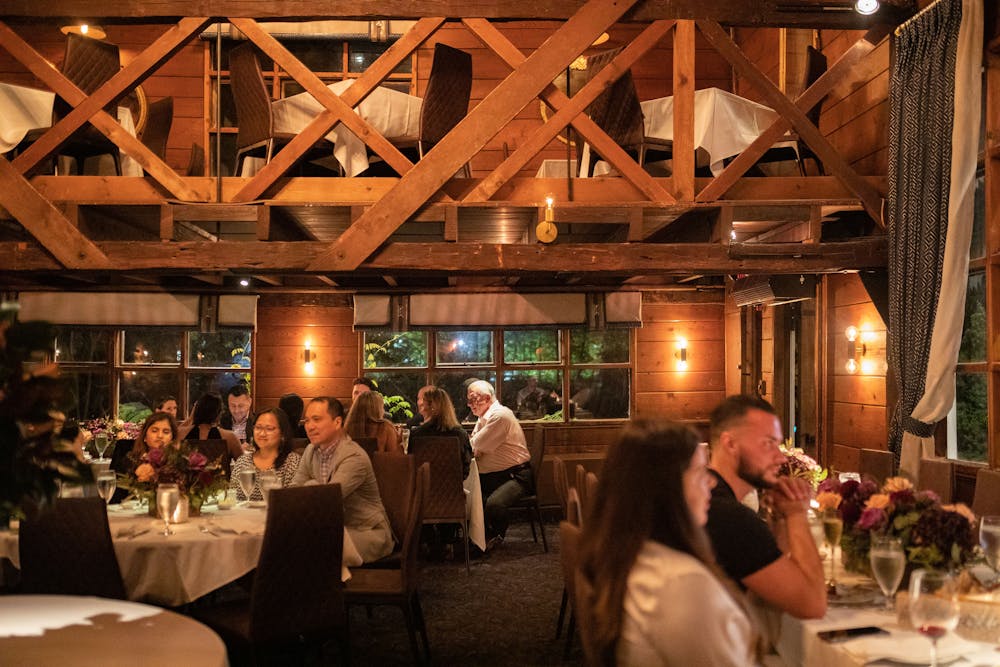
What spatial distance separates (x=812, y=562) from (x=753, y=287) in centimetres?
609

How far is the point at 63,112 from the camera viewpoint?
6676 mm

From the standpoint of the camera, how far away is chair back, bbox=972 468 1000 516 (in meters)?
4.39

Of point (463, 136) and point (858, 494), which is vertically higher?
point (463, 136)

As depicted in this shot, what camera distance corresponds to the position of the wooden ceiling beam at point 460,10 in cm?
627

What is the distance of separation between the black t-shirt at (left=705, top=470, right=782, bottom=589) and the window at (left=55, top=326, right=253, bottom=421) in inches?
357

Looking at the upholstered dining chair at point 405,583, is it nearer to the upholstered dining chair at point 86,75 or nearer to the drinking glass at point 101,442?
the drinking glass at point 101,442

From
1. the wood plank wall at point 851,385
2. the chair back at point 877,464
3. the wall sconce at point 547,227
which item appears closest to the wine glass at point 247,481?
the wall sconce at point 547,227

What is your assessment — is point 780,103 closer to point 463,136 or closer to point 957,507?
point 463,136

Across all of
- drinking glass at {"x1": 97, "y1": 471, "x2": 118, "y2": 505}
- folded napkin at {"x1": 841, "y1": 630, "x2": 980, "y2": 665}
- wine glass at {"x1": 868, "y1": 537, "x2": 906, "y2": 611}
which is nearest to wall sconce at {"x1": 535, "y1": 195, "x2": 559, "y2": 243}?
drinking glass at {"x1": 97, "y1": 471, "x2": 118, "y2": 505}

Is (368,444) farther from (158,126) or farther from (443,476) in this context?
(158,126)

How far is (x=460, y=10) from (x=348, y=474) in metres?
3.06

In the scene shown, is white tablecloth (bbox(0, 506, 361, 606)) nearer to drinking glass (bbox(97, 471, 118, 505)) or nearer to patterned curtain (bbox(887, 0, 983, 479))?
drinking glass (bbox(97, 471, 118, 505))

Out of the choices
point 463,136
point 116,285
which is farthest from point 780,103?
point 116,285

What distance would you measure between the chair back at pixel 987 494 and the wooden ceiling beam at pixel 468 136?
3376 mm
